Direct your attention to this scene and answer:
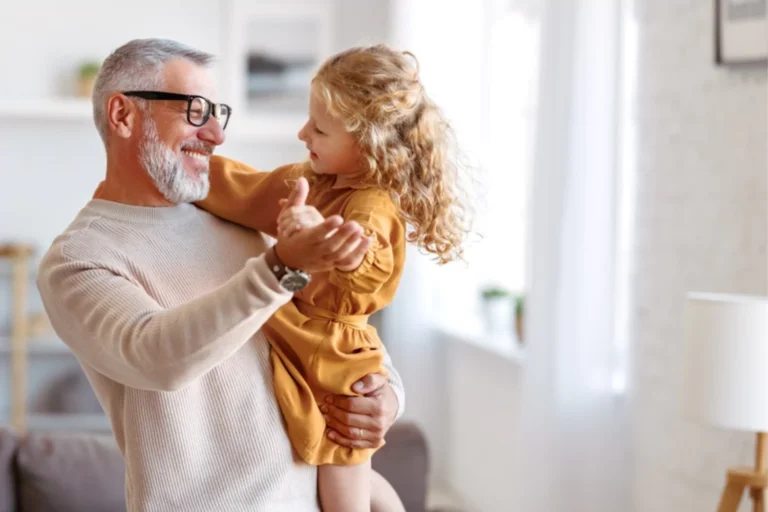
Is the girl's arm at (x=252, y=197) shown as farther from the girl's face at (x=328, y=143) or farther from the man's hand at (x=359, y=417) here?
the man's hand at (x=359, y=417)

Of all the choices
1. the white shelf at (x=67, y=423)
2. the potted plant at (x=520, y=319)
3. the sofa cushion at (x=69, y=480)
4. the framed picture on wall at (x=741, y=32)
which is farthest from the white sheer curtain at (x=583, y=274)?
the white shelf at (x=67, y=423)

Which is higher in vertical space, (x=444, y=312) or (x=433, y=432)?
(x=444, y=312)

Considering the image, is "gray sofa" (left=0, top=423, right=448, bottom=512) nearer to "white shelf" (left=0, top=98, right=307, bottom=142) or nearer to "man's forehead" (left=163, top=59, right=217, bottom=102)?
"man's forehead" (left=163, top=59, right=217, bottom=102)

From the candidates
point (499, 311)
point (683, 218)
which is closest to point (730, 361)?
point (683, 218)

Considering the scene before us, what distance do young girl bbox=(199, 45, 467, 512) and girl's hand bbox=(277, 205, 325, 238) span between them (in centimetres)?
26

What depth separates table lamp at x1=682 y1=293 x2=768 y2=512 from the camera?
2238 mm

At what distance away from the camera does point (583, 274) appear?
11.3 feet

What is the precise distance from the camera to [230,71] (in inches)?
251

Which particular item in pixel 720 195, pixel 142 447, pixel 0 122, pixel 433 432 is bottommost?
pixel 433 432

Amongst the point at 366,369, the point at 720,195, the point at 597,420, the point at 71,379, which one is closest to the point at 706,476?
the point at 597,420

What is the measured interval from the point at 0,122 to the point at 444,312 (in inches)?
118

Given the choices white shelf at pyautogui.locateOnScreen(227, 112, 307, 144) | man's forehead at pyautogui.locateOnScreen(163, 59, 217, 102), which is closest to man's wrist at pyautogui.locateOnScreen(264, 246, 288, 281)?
man's forehead at pyautogui.locateOnScreen(163, 59, 217, 102)

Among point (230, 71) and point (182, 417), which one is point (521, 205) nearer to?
point (230, 71)

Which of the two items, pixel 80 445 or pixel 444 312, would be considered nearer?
pixel 80 445
